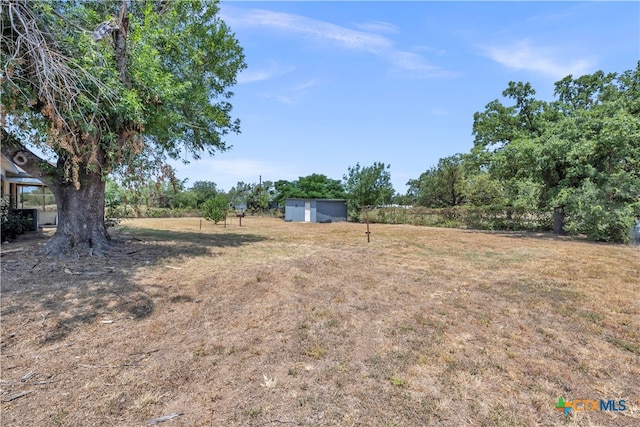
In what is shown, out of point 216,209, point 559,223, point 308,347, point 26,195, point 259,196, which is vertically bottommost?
point 308,347

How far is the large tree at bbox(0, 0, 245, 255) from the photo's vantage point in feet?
13.5

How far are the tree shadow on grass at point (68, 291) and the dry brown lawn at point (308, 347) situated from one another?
0.03 meters

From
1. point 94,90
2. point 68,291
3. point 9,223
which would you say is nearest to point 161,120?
point 94,90

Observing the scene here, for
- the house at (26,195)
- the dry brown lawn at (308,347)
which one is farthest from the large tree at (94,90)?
A: the house at (26,195)

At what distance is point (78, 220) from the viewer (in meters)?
6.35

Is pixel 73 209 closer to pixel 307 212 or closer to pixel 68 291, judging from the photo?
pixel 68 291

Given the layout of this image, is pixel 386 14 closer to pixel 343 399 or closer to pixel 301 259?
pixel 301 259

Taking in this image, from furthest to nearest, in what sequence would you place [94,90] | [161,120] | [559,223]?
[559,223] < [161,120] < [94,90]

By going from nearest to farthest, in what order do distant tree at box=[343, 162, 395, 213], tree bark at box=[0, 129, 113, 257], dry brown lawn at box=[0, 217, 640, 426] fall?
dry brown lawn at box=[0, 217, 640, 426] < tree bark at box=[0, 129, 113, 257] < distant tree at box=[343, 162, 395, 213]

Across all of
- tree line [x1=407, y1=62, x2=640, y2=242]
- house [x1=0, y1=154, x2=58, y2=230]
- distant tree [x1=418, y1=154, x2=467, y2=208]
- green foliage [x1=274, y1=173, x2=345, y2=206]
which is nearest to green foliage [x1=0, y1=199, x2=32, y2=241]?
house [x1=0, y1=154, x2=58, y2=230]

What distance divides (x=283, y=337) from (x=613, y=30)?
951 cm

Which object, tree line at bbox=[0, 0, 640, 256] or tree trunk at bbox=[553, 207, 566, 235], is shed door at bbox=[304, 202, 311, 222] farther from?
tree trunk at bbox=[553, 207, 566, 235]

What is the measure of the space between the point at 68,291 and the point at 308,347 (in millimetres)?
3659

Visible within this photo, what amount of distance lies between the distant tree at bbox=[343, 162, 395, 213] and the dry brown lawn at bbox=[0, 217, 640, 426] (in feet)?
61.4
